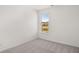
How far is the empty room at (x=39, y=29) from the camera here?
41.8 inches

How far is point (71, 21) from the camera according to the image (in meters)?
1.13

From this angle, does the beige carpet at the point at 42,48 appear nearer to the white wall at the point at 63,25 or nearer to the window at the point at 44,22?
the white wall at the point at 63,25

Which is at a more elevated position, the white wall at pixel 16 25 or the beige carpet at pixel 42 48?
the white wall at pixel 16 25

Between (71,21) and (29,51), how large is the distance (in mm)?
752

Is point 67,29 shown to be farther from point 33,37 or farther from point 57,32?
point 33,37

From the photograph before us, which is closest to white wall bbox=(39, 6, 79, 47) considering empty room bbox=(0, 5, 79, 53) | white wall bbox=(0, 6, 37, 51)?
empty room bbox=(0, 5, 79, 53)

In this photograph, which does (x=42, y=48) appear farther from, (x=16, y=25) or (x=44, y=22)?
(x=16, y=25)

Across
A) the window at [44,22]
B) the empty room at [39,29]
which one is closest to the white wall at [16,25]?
the empty room at [39,29]

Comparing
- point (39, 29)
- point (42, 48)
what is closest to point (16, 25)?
point (39, 29)

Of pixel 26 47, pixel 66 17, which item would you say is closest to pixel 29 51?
pixel 26 47

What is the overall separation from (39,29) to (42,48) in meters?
0.29

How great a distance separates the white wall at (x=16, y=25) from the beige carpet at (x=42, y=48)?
70 mm

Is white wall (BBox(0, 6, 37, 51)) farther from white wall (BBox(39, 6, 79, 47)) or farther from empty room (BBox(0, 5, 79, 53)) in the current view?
white wall (BBox(39, 6, 79, 47))

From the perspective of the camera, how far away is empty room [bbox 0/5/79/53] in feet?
3.49
